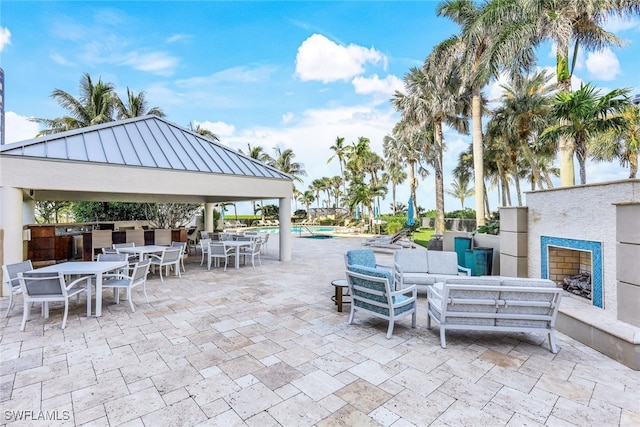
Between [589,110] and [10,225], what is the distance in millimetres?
15550

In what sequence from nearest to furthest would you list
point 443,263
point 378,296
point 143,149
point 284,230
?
point 378,296
point 443,263
point 143,149
point 284,230

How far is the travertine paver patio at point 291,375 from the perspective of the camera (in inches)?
107

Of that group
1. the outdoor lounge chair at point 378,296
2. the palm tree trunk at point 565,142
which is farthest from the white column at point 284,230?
the palm tree trunk at point 565,142

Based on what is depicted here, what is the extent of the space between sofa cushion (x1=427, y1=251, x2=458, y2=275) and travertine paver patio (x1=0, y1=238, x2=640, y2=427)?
1677 mm

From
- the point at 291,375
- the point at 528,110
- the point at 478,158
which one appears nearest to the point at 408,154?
the point at 528,110

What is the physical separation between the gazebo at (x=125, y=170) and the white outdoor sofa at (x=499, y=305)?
8.18 m

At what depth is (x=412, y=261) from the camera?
22.7 ft

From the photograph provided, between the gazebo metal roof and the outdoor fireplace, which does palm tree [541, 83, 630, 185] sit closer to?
the outdoor fireplace

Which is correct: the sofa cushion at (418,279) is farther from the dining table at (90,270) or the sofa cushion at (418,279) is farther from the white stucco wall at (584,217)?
the dining table at (90,270)

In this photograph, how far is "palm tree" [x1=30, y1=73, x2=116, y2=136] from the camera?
19.5 meters

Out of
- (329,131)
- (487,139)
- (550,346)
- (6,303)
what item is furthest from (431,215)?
(6,303)

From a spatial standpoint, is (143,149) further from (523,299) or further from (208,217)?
(523,299)

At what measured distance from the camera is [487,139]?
23.2 metres

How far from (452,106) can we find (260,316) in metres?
16.9
